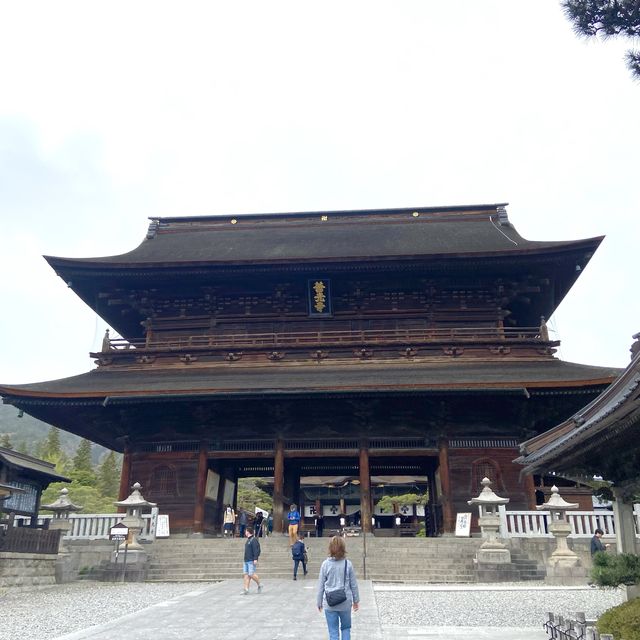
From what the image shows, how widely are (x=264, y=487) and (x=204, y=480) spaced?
53.1ft

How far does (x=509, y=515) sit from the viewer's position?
17.0m

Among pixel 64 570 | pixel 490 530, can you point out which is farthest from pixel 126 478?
pixel 490 530

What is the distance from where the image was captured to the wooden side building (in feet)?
64.3

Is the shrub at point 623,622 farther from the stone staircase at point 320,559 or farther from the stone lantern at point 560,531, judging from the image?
the stone staircase at point 320,559

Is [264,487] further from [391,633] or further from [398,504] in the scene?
[391,633]

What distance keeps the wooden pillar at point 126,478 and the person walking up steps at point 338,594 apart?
1552 cm

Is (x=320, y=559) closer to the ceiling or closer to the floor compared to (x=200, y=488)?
closer to the floor

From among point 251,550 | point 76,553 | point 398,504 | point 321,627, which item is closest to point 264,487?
point 398,504

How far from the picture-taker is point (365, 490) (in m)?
19.6

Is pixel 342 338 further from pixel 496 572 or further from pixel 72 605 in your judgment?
pixel 72 605

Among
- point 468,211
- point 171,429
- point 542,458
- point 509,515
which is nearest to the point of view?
point 542,458

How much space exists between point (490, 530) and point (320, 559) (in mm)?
4707

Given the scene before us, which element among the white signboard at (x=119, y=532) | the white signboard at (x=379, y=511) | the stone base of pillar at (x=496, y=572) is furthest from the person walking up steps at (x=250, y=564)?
the white signboard at (x=379, y=511)

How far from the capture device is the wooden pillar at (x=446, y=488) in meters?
19.2
